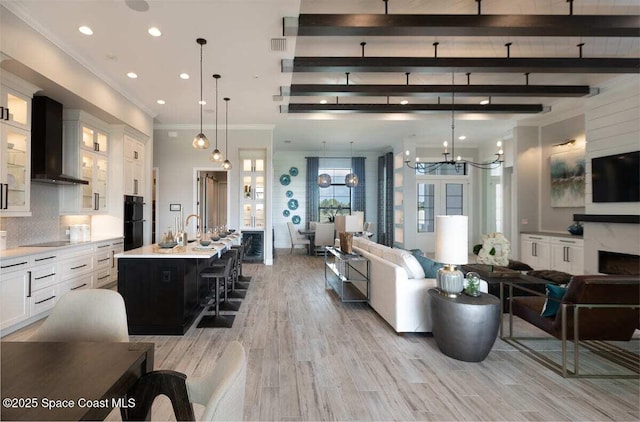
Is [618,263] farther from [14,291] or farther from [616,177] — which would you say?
[14,291]

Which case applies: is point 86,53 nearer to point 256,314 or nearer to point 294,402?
point 256,314

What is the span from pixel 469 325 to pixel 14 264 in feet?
15.7

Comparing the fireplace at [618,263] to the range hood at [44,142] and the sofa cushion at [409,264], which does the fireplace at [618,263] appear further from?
the range hood at [44,142]

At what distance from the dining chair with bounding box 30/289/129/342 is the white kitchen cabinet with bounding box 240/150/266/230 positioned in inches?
247

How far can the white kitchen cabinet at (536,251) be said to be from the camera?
6426 millimetres

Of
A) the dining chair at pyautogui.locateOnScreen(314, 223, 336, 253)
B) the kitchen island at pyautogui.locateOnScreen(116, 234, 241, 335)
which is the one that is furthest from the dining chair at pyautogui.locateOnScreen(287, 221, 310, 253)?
the kitchen island at pyautogui.locateOnScreen(116, 234, 241, 335)

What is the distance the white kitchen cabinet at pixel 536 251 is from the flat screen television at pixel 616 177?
1.45m

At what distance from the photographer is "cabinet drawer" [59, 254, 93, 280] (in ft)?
13.7

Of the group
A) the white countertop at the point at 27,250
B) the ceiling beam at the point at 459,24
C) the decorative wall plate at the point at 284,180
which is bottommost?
the white countertop at the point at 27,250

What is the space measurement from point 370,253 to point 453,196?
21.8 feet

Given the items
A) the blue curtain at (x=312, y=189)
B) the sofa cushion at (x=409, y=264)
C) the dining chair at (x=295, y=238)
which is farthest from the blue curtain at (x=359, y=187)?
the sofa cushion at (x=409, y=264)

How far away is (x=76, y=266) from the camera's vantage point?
14.5 feet

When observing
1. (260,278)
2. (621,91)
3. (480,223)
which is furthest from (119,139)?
(480,223)

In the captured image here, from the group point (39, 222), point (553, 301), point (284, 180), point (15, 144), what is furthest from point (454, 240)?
point (284, 180)
